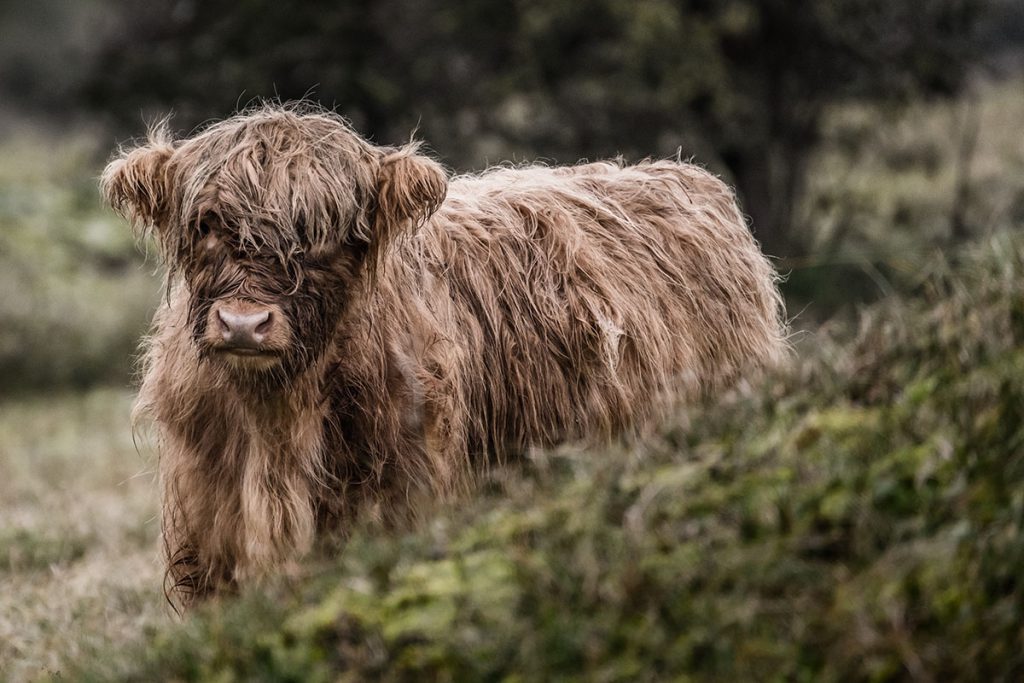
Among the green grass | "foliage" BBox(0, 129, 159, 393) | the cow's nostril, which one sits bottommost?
the green grass

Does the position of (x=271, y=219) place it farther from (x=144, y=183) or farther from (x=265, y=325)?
(x=144, y=183)

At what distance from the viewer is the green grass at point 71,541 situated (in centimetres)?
509

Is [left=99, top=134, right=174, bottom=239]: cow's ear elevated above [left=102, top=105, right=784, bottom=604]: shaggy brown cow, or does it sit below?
above

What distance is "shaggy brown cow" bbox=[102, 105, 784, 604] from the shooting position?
418 cm

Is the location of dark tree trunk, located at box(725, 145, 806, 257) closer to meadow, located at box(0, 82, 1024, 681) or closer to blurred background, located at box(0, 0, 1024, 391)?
blurred background, located at box(0, 0, 1024, 391)

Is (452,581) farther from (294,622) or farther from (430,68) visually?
(430,68)

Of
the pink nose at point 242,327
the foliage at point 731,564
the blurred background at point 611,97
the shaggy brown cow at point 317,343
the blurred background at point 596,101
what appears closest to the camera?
the foliage at point 731,564

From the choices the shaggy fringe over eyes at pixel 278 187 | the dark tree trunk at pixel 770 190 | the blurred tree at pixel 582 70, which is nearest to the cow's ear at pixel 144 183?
the shaggy fringe over eyes at pixel 278 187

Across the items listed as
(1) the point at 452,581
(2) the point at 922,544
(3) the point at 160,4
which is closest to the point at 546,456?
(1) the point at 452,581

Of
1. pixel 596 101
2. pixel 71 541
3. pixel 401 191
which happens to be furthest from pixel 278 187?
pixel 596 101

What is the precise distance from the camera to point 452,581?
352 cm

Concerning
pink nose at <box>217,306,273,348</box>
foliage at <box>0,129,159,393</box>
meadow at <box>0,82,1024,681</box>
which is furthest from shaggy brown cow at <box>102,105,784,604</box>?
foliage at <box>0,129,159,393</box>

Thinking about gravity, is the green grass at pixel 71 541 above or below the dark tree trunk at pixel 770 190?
below

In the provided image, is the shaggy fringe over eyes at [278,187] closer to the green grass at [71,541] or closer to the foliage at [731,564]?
the foliage at [731,564]
